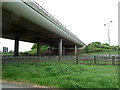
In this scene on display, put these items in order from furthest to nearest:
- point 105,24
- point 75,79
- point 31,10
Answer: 1. point 105,24
2. point 31,10
3. point 75,79

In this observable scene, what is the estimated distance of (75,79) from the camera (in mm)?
7594

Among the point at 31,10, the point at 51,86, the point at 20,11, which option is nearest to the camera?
the point at 51,86

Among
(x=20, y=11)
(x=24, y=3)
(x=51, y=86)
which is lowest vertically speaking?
(x=51, y=86)

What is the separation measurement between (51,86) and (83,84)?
1.72m

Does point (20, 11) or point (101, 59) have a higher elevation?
point (20, 11)

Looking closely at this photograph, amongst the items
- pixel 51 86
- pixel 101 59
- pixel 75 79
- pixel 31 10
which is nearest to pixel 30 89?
pixel 51 86

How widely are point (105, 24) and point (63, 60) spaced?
90.7 ft

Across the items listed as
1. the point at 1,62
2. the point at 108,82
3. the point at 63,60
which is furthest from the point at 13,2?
the point at 108,82

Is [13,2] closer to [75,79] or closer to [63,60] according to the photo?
[63,60]

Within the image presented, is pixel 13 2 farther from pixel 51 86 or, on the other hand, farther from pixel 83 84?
pixel 83 84

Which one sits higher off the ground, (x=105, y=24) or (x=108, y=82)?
(x=105, y=24)

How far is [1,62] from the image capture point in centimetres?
1525

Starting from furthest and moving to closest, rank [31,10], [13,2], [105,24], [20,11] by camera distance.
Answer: [105,24] < [31,10] < [20,11] < [13,2]

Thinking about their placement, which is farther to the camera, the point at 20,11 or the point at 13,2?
the point at 20,11
